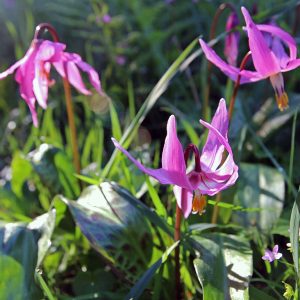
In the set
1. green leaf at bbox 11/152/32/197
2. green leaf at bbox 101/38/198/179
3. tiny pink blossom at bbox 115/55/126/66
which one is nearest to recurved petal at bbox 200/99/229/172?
green leaf at bbox 101/38/198/179

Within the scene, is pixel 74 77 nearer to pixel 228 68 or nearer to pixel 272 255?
pixel 228 68

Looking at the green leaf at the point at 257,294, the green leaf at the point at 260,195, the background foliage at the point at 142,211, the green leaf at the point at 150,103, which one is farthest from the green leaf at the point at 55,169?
the green leaf at the point at 257,294

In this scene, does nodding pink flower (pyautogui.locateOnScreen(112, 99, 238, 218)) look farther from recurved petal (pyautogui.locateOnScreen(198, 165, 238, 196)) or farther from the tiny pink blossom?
the tiny pink blossom

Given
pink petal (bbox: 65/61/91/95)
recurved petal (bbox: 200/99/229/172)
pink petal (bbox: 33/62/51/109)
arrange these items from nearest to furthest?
1. recurved petal (bbox: 200/99/229/172)
2. pink petal (bbox: 33/62/51/109)
3. pink petal (bbox: 65/61/91/95)

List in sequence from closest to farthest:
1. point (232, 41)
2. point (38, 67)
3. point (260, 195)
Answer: point (38, 67) → point (260, 195) → point (232, 41)

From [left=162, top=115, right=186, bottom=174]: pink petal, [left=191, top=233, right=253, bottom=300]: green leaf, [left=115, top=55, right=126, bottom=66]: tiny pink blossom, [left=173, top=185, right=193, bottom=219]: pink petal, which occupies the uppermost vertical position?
[left=115, top=55, right=126, bottom=66]: tiny pink blossom

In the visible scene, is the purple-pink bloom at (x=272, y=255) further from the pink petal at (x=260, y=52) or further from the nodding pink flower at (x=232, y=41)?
the nodding pink flower at (x=232, y=41)

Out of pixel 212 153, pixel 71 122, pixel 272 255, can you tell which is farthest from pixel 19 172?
pixel 272 255
